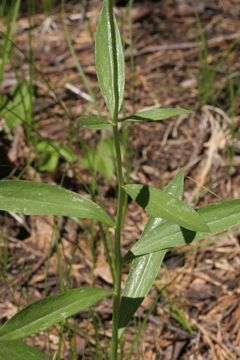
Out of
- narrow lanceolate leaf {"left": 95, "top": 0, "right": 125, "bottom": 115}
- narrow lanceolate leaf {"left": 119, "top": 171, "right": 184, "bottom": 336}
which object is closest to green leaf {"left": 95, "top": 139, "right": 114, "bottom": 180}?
narrow lanceolate leaf {"left": 119, "top": 171, "right": 184, "bottom": 336}

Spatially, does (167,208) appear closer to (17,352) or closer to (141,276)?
(141,276)

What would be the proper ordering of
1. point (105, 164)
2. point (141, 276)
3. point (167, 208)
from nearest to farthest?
point (167, 208)
point (141, 276)
point (105, 164)

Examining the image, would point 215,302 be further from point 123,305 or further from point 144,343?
point 123,305

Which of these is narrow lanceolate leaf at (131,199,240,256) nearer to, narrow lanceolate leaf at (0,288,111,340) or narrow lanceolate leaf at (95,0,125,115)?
narrow lanceolate leaf at (0,288,111,340)

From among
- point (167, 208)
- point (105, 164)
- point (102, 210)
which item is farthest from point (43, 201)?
point (105, 164)

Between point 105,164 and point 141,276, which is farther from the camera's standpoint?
point 105,164

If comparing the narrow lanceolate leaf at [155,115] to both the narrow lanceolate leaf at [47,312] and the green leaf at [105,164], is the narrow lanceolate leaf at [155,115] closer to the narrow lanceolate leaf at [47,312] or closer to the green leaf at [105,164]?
the narrow lanceolate leaf at [47,312]

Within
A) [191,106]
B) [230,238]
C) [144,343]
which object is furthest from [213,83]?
[144,343]
